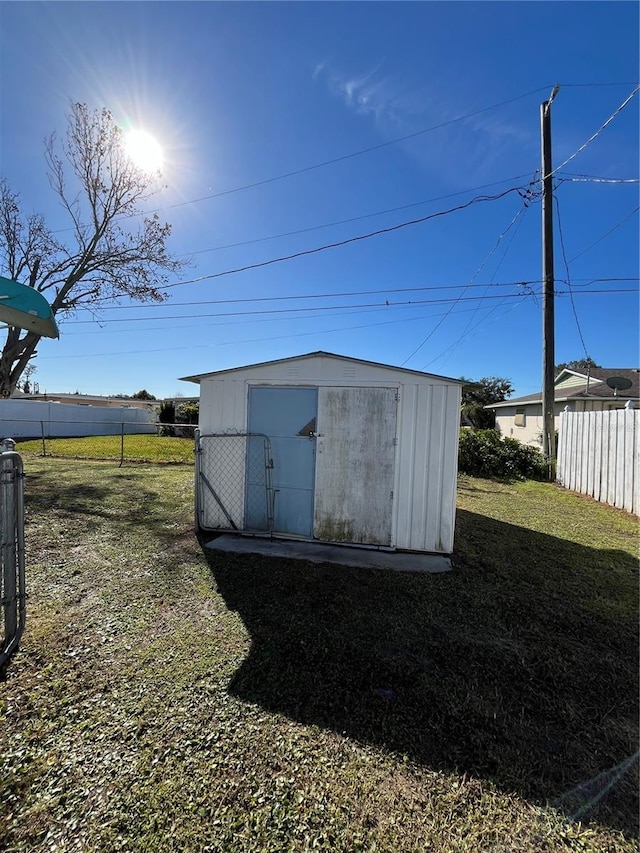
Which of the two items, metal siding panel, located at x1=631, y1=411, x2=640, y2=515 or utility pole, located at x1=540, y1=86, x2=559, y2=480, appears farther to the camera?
utility pole, located at x1=540, y1=86, x2=559, y2=480

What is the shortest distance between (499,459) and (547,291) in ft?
16.9

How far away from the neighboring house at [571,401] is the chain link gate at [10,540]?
48.6 ft

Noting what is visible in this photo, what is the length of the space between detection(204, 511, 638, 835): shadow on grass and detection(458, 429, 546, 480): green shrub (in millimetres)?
6801

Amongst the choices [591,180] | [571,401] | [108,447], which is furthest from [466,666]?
[571,401]

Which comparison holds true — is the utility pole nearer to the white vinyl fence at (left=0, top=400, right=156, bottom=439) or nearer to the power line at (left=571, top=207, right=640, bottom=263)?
the power line at (left=571, top=207, right=640, bottom=263)

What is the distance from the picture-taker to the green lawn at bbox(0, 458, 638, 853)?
1.30 metres

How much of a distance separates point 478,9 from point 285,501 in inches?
295

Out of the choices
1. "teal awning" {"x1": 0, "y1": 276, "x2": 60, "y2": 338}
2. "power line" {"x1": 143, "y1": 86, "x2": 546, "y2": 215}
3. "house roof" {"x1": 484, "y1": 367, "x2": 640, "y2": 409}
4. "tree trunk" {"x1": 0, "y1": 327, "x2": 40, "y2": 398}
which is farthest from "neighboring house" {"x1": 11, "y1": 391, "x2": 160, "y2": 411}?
"teal awning" {"x1": 0, "y1": 276, "x2": 60, "y2": 338}

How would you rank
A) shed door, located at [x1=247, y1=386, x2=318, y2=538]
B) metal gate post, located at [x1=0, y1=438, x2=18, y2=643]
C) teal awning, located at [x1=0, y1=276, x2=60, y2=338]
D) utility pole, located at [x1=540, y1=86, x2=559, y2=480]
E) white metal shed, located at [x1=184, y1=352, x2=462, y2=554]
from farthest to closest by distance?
utility pole, located at [x1=540, y1=86, x2=559, y2=480], shed door, located at [x1=247, y1=386, x2=318, y2=538], white metal shed, located at [x1=184, y1=352, x2=462, y2=554], teal awning, located at [x1=0, y1=276, x2=60, y2=338], metal gate post, located at [x1=0, y1=438, x2=18, y2=643]

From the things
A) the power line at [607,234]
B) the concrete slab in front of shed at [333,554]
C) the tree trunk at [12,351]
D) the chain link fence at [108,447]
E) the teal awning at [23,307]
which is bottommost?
the concrete slab in front of shed at [333,554]

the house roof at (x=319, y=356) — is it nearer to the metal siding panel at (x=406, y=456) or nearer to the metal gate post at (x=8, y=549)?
the metal siding panel at (x=406, y=456)

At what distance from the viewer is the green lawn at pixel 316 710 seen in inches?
51.1

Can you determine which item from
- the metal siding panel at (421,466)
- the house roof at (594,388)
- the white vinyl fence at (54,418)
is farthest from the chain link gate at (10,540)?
the house roof at (594,388)

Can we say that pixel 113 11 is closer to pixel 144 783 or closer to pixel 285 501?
pixel 285 501
